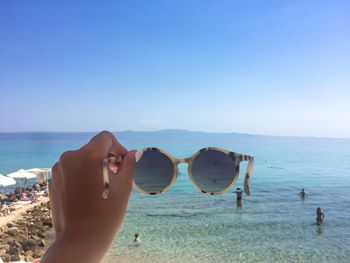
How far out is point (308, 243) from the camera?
17.2 meters

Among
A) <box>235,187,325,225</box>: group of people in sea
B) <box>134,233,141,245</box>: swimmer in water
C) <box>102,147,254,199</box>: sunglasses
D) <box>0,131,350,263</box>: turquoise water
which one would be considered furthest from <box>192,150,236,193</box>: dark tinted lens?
<box>235,187,325,225</box>: group of people in sea

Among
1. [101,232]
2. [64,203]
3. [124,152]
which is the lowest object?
[101,232]

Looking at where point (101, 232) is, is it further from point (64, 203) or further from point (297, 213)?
point (297, 213)

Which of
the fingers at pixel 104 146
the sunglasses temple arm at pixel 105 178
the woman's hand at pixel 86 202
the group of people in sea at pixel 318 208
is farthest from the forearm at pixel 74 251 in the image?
the group of people in sea at pixel 318 208

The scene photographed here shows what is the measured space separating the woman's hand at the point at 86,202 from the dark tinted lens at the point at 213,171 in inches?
62.2

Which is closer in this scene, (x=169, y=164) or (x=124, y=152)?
(x=124, y=152)

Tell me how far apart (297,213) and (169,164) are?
2382cm

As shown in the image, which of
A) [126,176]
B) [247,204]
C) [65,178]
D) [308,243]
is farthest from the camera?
[247,204]

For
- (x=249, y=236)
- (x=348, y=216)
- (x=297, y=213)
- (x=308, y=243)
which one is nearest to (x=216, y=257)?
(x=249, y=236)

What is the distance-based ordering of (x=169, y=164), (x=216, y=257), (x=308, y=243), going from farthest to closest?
(x=308, y=243) < (x=216, y=257) < (x=169, y=164)

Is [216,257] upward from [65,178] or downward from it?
downward

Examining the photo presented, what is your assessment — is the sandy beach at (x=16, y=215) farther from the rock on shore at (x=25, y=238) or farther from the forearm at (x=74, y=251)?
the forearm at (x=74, y=251)

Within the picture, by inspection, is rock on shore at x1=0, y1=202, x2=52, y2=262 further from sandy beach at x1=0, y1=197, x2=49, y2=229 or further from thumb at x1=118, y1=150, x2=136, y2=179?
thumb at x1=118, y1=150, x2=136, y2=179

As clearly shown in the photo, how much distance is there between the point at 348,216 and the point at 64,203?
1049 inches
